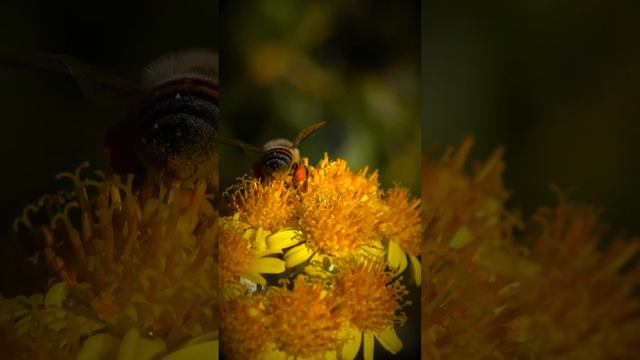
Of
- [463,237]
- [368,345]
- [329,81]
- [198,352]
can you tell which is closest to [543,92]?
[463,237]

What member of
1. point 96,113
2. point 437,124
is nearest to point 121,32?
point 96,113

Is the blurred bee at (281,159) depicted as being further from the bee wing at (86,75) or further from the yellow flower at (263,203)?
the bee wing at (86,75)

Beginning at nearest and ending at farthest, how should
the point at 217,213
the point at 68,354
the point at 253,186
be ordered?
the point at 68,354 < the point at 217,213 < the point at 253,186

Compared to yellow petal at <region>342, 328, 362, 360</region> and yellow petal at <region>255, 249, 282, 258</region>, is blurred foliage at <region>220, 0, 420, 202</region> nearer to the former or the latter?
yellow petal at <region>255, 249, 282, 258</region>

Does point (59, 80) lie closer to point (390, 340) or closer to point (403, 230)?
point (403, 230)

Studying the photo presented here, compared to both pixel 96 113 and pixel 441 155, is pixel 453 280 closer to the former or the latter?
pixel 441 155

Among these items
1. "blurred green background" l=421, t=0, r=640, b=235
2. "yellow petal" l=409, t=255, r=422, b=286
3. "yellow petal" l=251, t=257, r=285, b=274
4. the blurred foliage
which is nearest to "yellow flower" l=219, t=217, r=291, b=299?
"yellow petal" l=251, t=257, r=285, b=274

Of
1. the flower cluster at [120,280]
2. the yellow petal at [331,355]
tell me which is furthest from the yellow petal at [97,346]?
the yellow petal at [331,355]
